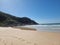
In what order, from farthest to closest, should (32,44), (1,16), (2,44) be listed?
(1,16) → (32,44) → (2,44)

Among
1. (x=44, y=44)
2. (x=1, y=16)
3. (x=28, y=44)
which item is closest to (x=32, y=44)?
(x=28, y=44)

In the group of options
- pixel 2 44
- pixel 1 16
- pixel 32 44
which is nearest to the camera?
pixel 2 44

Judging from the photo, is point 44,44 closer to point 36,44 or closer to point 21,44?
point 36,44

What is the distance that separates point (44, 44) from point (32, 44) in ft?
2.34

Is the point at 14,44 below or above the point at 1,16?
below

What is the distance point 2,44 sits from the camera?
635cm

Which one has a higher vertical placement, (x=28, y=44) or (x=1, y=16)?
(x=1, y=16)

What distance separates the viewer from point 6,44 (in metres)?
6.39

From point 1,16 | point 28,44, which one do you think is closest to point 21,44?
point 28,44

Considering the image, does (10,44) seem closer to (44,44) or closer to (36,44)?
(36,44)

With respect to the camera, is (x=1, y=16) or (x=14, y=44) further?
(x=1, y=16)

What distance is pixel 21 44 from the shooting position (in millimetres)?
6617

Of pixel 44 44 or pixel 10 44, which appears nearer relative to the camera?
pixel 10 44

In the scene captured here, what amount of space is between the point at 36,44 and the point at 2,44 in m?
1.79
